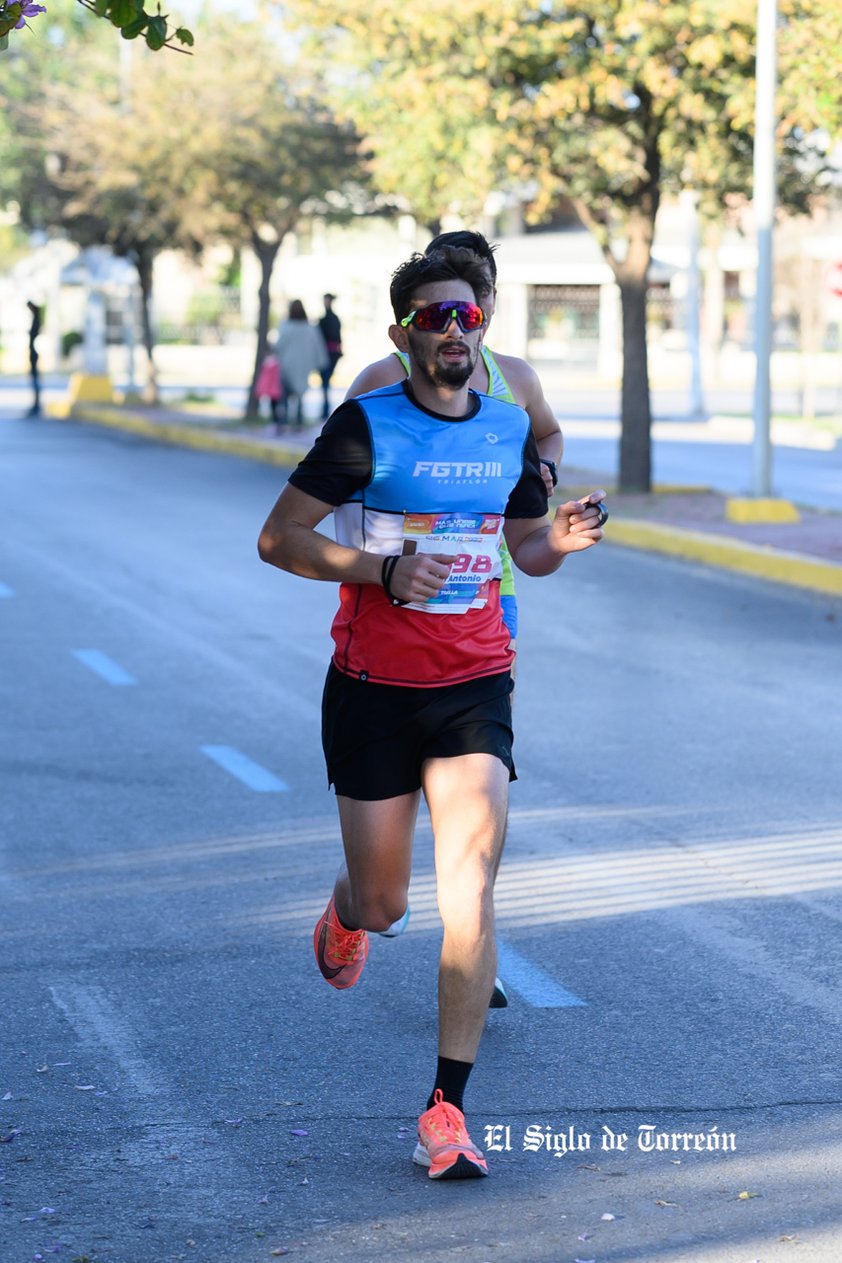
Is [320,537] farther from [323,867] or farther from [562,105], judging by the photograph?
[562,105]

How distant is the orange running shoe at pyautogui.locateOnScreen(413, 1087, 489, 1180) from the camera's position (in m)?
4.41

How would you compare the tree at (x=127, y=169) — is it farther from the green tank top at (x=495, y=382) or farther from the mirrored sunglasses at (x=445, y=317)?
the mirrored sunglasses at (x=445, y=317)

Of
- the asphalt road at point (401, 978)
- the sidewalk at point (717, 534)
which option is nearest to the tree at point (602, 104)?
the sidewalk at point (717, 534)

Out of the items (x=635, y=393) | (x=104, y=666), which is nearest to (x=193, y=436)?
(x=635, y=393)

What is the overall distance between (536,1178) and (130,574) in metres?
11.3

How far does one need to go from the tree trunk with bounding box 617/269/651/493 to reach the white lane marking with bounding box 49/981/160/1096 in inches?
625

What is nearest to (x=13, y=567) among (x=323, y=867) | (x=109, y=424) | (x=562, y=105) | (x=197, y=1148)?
(x=562, y=105)

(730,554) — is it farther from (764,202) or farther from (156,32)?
(156,32)

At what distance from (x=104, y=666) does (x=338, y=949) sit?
6340 millimetres

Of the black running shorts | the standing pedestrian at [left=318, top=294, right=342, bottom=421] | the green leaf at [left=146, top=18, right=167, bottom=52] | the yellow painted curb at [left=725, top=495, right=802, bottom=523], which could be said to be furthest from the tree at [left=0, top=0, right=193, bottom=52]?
the standing pedestrian at [left=318, top=294, right=342, bottom=421]

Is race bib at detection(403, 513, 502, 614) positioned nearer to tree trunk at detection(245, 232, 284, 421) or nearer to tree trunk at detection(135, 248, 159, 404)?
tree trunk at detection(245, 232, 284, 421)

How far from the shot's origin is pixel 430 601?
4.68 m

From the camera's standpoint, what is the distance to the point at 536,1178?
4.45 meters

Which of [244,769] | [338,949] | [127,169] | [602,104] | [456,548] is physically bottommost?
[244,769]
